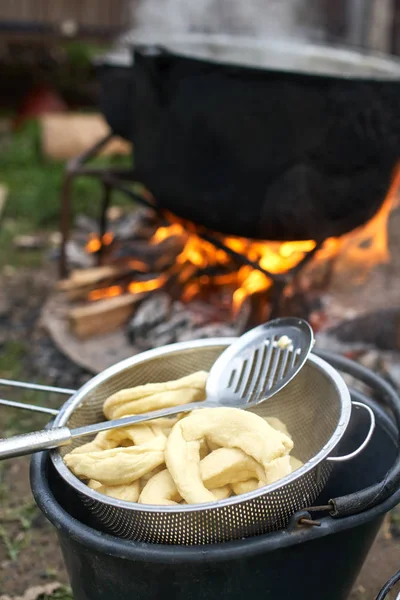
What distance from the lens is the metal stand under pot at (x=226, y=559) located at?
133cm

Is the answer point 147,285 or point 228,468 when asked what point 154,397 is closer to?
point 228,468

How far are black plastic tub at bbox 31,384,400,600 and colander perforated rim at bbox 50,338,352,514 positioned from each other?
0.07 meters

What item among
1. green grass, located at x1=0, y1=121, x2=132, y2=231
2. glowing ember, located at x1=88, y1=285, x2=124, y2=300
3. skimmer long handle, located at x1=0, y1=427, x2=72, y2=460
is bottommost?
green grass, located at x1=0, y1=121, x2=132, y2=231

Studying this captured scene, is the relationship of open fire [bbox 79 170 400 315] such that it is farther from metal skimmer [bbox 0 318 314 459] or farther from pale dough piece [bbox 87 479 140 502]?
pale dough piece [bbox 87 479 140 502]

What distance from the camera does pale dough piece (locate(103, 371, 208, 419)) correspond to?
1.66m

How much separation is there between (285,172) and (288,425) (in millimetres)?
1186

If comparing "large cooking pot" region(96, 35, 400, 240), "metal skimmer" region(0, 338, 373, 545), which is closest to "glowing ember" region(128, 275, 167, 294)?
"large cooking pot" region(96, 35, 400, 240)

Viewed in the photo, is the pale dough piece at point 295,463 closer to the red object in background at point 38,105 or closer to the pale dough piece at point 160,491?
the pale dough piece at point 160,491

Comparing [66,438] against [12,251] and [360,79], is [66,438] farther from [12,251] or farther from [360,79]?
[12,251]

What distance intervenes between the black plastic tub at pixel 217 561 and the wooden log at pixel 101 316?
1590mm

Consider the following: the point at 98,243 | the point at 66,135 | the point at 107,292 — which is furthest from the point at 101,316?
the point at 66,135

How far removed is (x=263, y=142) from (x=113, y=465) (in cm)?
154

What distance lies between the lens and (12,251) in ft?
14.4

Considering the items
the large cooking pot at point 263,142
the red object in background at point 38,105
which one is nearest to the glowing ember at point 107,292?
the large cooking pot at point 263,142
